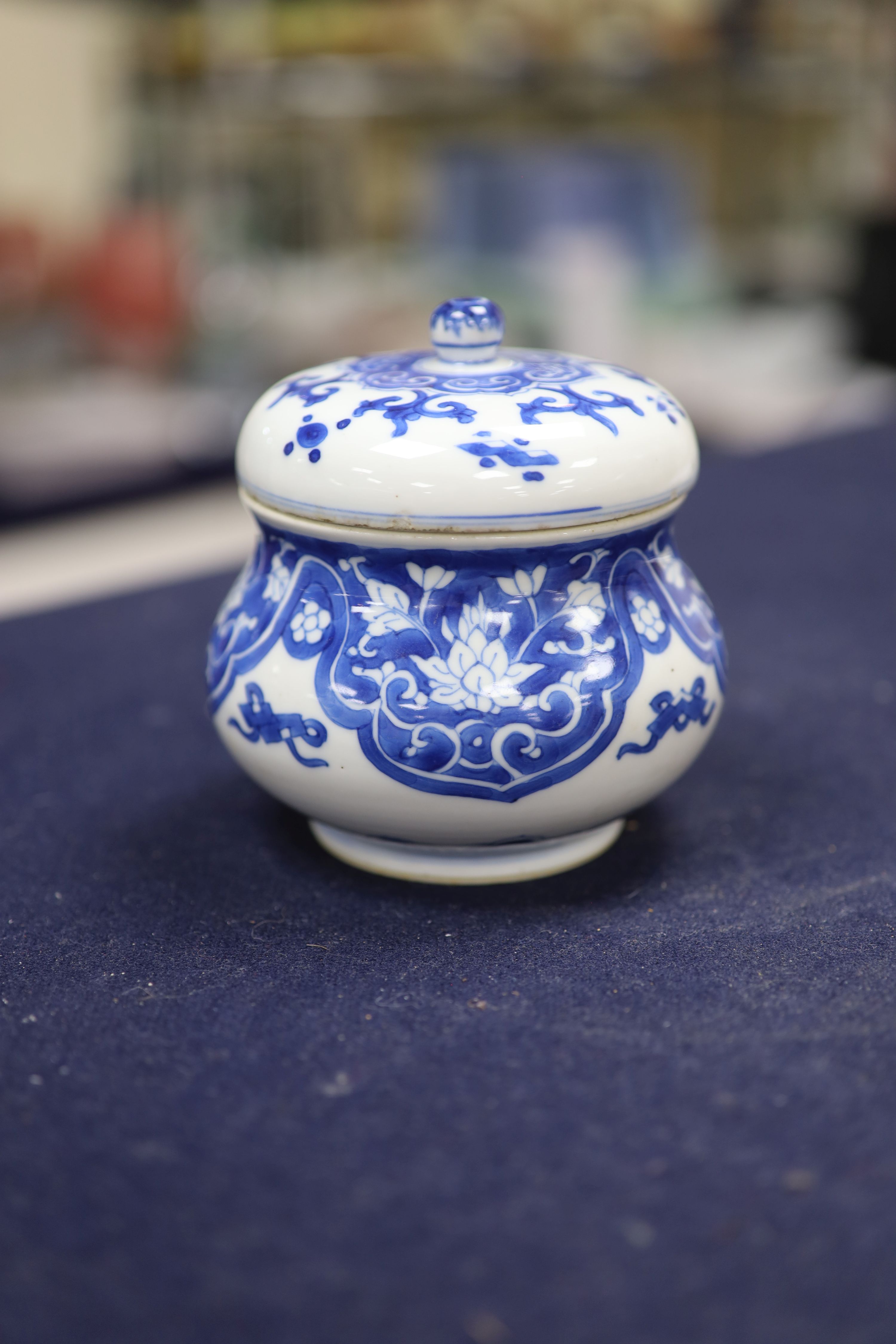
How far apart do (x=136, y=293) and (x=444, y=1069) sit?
5.34 ft

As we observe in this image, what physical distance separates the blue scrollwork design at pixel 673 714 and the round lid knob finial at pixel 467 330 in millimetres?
135

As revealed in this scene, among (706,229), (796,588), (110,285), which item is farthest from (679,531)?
(706,229)

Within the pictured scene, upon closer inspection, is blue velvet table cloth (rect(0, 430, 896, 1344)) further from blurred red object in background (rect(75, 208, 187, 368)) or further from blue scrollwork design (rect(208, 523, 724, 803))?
blurred red object in background (rect(75, 208, 187, 368))

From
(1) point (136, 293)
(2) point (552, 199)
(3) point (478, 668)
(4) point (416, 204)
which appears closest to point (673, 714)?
(3) point (478, 668)

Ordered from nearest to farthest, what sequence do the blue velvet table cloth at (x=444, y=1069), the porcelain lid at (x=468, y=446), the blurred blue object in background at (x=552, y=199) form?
the blue velvet table cloth at (x=444, y=1069)
the porcelain lid at (x=468, y=446)
the blurred blue object in background at (x=552, y=199)

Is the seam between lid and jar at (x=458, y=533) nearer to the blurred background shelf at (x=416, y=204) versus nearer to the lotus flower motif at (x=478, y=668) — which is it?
the lotus flower motif at (x=478, y=668)

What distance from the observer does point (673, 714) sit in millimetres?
438

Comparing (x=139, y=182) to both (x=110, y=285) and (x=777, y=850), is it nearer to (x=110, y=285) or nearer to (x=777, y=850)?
(x=110, y=285)

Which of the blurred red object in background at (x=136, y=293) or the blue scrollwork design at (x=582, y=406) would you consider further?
the blurred red object in background at (x=136, y=293)

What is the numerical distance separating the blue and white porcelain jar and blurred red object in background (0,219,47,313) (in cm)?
148

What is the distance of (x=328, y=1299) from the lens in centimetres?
29

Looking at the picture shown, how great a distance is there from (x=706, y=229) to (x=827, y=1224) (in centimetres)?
297

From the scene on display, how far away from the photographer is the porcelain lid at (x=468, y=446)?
1.30 ft

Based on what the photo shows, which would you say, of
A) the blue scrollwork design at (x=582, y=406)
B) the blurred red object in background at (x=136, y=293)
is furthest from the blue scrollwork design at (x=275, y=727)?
the blurred red object in background at (x=136, y=293)
